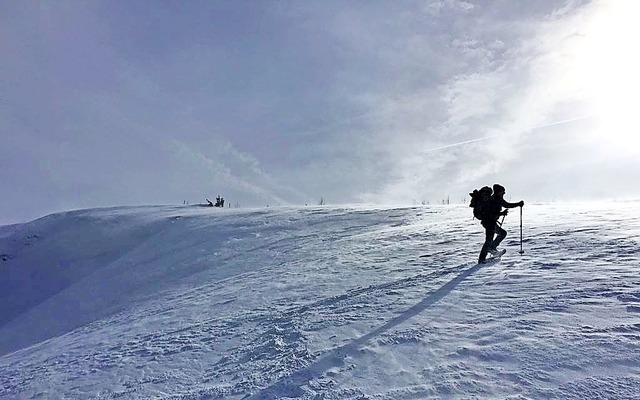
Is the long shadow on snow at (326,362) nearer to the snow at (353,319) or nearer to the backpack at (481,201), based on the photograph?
the snow at (353,319)

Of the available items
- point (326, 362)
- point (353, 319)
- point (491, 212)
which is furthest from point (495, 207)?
point (326, 362)

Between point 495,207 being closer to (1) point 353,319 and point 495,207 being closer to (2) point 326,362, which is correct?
(1) point 353,319

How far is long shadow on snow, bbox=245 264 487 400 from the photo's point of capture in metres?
5.25

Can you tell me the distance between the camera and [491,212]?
414 inches

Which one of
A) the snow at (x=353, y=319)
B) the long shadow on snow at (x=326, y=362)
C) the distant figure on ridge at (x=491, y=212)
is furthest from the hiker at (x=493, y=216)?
the long shadow on snow at (x=326, y=362)

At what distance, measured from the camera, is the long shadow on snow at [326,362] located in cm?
525

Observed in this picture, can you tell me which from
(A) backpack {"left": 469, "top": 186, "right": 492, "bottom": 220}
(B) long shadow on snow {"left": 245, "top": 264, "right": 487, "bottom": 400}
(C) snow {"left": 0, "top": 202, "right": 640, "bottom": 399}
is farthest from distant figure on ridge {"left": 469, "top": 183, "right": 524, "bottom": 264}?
(B) long shadow on snow {"left": 245, "top": 264, "right": 487, "bottom": 400}

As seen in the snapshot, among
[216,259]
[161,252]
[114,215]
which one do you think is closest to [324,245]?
[216,259]

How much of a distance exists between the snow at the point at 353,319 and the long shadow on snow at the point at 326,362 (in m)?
0.03

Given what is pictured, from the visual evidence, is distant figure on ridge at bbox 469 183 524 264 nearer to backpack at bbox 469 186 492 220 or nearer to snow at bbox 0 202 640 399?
backpack at bbox 469 186 492 220

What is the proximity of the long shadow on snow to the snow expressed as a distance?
29 mm

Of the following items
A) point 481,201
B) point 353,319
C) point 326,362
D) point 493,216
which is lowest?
point 326,362

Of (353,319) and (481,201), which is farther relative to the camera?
(481,201)

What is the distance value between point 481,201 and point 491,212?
363 mm
